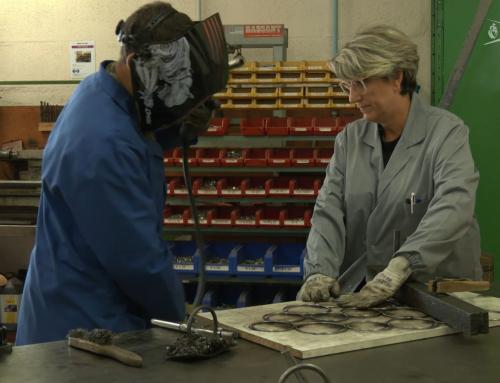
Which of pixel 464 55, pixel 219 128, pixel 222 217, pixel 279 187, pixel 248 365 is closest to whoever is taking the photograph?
pixel 248 365

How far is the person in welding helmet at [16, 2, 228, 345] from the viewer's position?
131 centimetres

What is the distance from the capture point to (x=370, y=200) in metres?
2.00

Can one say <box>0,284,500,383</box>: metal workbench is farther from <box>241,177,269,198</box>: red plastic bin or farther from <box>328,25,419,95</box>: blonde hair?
<box>241,177,269,198</box>: red plastic bin

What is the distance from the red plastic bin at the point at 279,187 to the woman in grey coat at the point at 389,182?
1.71m

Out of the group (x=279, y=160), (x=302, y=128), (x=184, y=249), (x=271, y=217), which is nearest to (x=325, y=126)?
(x=302, y=128)

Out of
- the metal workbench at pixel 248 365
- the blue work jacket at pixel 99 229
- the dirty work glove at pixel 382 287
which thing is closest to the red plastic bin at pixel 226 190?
the dirty work glove at pixel 382 287

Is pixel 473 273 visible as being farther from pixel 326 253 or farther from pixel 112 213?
pixel 112 213

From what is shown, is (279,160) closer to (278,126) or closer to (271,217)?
(278,126)

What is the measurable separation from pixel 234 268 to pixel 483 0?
2.07 m

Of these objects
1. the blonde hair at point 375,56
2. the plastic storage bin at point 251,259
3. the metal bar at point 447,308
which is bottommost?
the plastic storage bin at point 251,259

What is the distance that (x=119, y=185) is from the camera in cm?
131

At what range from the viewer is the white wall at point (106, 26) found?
454 centimetres

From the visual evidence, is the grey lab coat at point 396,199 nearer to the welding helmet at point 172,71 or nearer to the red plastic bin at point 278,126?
the welding helmet at point 172,71

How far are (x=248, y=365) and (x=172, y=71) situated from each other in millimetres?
667
